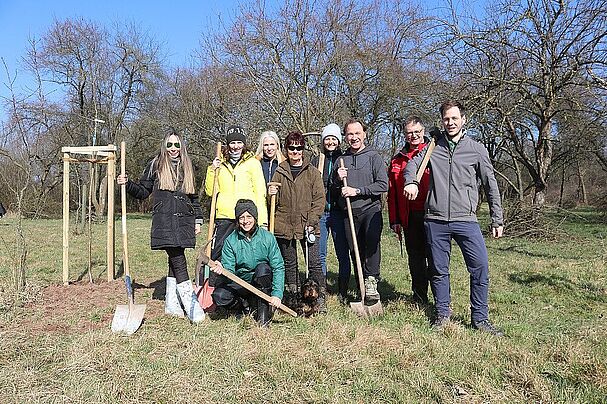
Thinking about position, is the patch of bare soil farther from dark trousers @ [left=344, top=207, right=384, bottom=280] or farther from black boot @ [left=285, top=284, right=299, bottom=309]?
dark trousers @ [left=344, top=207, right=384, bottom=280]

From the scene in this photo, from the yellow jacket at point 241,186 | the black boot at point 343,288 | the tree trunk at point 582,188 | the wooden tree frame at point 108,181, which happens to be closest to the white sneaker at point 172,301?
the yellow jacket at point 241,186

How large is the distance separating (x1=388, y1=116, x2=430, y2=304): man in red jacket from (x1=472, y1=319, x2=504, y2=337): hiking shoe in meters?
1.12

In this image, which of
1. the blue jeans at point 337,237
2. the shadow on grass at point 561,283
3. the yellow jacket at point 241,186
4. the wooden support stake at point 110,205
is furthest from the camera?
the wooden support stake at point 110,205

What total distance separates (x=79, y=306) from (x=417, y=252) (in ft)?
12.3

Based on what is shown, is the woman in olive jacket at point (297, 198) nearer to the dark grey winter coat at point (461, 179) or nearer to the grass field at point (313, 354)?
the grass field at point (313, 354)

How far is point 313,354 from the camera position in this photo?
3980mm

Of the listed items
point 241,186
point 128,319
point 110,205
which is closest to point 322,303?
point 241,186

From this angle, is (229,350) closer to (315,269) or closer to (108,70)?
(315,269)

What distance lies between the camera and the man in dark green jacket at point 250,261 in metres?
4.88

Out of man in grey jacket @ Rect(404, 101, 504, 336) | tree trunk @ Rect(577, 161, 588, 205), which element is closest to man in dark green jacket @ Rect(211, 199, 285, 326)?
man in grey jacket @ Rect(404, 101, 504, 336)

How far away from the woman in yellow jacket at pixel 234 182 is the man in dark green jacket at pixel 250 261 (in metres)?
0.40

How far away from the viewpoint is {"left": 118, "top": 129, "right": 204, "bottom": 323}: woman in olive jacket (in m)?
5.36

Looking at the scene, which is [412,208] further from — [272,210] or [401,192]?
[272,210]

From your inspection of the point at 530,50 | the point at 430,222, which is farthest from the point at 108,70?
the point at 430,222
